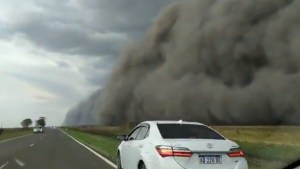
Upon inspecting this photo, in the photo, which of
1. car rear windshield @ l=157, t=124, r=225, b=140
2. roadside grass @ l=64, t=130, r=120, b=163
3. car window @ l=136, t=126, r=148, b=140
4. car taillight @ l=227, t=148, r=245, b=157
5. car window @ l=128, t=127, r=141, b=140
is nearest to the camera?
car taillight @ l=227, t=148, r=245, b=157

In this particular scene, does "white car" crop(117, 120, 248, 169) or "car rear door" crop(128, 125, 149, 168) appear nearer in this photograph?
"white car" crop(117, 120, 248, 169)

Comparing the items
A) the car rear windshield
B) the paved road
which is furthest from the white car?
the paved road

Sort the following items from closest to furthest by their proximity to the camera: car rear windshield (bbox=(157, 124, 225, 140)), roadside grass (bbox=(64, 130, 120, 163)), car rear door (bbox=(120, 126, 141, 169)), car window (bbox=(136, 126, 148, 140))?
car rear windshield (bbox=(157, 124, 225, 140)), car window (bbox=(136, 126, 148, 140)), car rear door (bbox=(120, 126, 141, 169)), roadside grass (bbox=(64, 130, 120, 163))

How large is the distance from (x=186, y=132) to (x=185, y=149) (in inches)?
37.7

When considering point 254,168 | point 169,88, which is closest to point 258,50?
point 169,88

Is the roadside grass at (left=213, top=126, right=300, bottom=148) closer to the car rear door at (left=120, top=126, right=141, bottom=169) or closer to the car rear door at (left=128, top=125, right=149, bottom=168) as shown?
the car rear door at (left=120, top=126, right=141, bottom=169)

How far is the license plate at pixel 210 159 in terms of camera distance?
7.15m

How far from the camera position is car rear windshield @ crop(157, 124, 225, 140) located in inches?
309

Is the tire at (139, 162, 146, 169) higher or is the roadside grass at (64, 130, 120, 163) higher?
the roadside grass at (64, 130, 120, 163)

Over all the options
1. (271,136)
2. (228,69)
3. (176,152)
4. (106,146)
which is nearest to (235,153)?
(176,152)

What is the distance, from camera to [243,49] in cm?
7088

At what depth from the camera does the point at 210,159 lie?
719 cm

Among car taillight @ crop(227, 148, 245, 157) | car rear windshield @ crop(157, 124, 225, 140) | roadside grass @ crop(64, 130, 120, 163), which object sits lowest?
car taillight @ crop(227, 148, 245, 157)

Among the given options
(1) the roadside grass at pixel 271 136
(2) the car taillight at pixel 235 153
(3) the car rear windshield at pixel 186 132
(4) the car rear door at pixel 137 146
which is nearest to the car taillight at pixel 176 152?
(3) the car rear windshield at pixel 186 132
